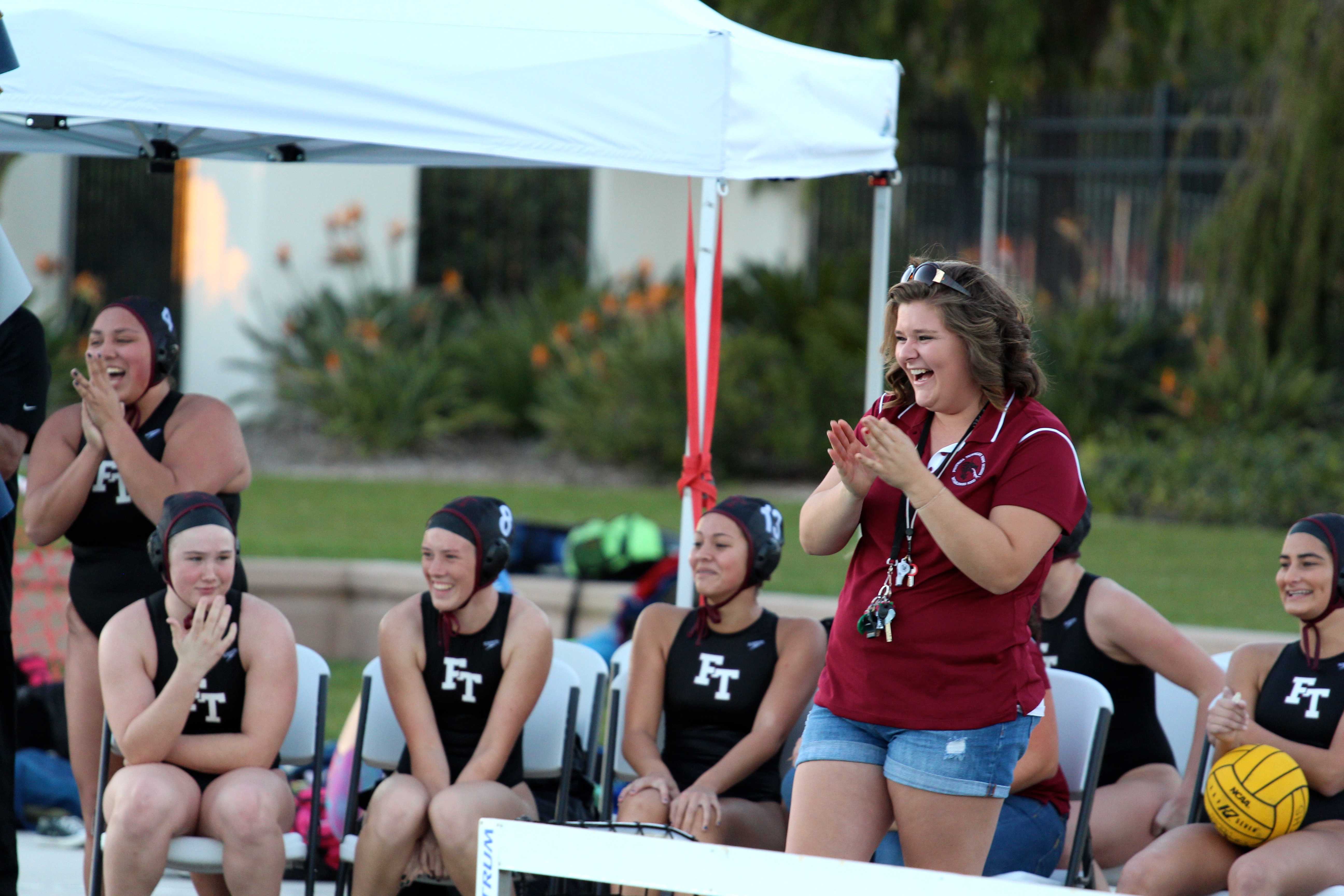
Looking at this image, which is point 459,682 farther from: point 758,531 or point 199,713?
point 758,531

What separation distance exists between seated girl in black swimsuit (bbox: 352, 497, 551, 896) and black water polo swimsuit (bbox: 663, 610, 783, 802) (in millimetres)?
390

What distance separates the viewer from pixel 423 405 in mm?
13375

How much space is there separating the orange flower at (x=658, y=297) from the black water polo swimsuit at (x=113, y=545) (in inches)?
348

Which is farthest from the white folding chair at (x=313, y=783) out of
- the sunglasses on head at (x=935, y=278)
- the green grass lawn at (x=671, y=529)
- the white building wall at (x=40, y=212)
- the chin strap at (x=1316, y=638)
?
the white building wall at (x=40, y=212)

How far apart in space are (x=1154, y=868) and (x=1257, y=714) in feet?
1.78

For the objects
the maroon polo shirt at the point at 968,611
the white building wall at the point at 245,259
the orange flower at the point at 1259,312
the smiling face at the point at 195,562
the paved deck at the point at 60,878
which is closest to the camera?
the maroon polo shirt at the point at 968,611

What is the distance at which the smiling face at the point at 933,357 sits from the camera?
2816mm

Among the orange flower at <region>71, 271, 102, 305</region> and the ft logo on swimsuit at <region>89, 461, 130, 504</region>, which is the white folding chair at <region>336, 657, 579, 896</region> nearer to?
the ft logo on swimsuit at <region>89, 461, 130, 504</region>

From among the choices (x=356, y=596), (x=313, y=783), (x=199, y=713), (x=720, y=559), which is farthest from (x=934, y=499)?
(x=356, y=596)

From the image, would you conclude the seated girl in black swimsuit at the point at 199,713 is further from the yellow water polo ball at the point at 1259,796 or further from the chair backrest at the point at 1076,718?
the yellow water polo ball at the point at 1259,796

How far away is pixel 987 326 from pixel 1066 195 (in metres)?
13.3

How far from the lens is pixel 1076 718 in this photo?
13.5ft

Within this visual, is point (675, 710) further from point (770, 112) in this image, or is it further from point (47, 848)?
point (47, 848)

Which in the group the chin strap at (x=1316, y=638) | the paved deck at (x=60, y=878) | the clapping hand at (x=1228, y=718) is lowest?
the paved deck at (x=60, y=878)
